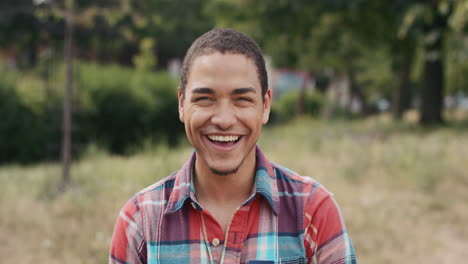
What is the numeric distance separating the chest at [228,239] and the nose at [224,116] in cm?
30

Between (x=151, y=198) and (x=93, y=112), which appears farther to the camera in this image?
(x=93, y=112)

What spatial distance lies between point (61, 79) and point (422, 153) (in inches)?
298

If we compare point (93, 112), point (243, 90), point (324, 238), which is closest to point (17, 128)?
point (93, 112)

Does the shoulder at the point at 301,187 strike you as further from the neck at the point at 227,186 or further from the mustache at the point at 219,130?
the mustache at the point at 219,130

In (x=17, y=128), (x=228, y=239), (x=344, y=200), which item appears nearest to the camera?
(x=228, y=239)

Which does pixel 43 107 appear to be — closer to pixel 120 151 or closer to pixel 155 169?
pixel 120 151

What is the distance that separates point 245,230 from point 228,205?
0.45 feet

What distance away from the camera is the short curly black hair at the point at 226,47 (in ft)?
5.58

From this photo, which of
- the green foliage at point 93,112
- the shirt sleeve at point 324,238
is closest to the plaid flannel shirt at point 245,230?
the shirt sleeve at point 324,238

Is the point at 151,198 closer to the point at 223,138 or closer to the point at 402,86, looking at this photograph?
the point at 223,138

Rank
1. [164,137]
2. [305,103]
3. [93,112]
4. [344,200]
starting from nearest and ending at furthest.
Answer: [344,200]
[93,112]
[164,137]
[305,103]

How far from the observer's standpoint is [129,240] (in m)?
1.76

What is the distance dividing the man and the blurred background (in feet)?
10.1

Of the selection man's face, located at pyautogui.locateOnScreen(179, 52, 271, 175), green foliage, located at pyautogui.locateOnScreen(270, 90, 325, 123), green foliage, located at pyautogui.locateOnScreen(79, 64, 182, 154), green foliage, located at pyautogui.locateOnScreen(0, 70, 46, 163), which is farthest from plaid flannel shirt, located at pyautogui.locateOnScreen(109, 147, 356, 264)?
green foliage, located at pyautogui.locateOnScreen(270, 90, 325, 123)
